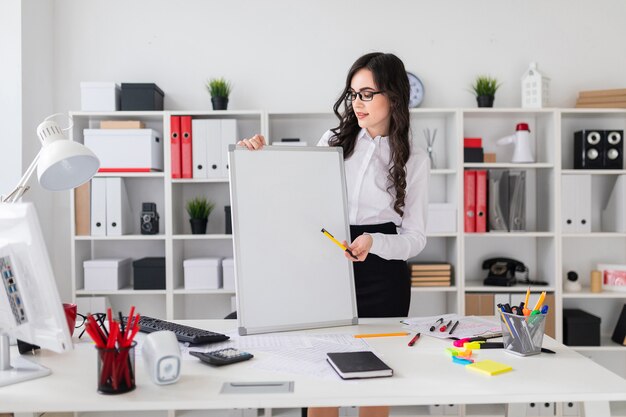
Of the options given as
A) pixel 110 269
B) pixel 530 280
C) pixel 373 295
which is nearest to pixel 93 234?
pixel 110 269

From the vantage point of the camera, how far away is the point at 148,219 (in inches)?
130

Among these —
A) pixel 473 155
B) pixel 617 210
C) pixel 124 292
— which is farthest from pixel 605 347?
pixel 124 292

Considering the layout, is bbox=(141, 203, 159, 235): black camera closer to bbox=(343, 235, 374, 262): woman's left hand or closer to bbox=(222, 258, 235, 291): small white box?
bbox=(222, 258, 235, 291): small white box

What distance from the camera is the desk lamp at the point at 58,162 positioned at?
1283 mm

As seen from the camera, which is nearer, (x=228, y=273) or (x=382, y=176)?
(x=382, y=176)

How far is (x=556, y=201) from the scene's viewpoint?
10.6 ft

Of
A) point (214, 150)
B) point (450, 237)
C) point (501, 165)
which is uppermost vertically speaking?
point (214, 150)

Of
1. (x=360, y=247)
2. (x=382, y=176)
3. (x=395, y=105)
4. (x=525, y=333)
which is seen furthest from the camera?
(x=382, y=176)

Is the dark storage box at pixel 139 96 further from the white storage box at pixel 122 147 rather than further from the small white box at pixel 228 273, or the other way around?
the small white box at pixel 228 273

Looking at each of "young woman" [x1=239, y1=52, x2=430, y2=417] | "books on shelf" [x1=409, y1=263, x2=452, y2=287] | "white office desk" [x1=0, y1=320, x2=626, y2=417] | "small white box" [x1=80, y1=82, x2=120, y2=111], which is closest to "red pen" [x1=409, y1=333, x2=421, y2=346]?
"white office desk" [x1=0, y1=320, x2=626, y2=417]

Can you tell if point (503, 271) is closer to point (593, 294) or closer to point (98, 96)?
point (593, 294)

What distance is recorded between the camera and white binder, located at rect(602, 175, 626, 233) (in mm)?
3311

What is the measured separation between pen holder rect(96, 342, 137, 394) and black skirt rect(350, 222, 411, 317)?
1.02 meters

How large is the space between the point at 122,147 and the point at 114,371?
7.65 ft
